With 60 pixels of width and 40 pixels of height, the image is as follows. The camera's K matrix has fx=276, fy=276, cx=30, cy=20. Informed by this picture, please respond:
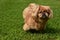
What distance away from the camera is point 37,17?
22.9ft

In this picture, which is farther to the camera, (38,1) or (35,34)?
(38,1)

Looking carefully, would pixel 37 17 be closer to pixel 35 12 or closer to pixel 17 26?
pixel 35 12

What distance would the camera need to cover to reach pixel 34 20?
7.16m

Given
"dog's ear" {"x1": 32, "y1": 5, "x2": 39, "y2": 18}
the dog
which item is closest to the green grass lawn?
the dog

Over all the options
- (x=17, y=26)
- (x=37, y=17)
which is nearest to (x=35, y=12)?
(x=37, y=17)

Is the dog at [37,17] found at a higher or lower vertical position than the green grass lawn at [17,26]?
higher

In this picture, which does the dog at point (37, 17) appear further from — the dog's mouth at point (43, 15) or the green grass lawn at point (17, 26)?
the green grass lawn at point (17, 26)

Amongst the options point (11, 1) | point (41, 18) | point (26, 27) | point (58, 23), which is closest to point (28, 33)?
point (26, 27)

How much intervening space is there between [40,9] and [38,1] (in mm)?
4995

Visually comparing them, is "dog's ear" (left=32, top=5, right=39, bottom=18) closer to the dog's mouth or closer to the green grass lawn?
the dog's mouth

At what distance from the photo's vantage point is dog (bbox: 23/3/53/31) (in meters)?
6.91

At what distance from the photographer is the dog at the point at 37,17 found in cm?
691

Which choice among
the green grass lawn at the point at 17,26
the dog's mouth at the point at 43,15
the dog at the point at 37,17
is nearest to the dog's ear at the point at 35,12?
the dog at the point at 37,17

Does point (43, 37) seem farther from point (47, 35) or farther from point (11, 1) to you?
point (11, 1)
